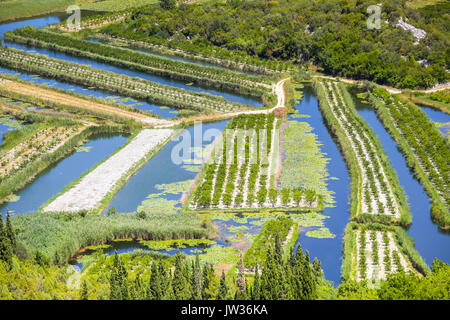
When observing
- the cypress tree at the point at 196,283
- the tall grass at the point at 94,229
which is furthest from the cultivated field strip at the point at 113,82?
the cypress tree at the point at 196,283

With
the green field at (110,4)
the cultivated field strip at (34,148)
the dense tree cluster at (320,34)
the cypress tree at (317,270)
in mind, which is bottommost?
the cypress tree at (317,270)

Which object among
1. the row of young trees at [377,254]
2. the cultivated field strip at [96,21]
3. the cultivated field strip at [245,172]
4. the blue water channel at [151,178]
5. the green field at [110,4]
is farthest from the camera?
the green field at [110,4]

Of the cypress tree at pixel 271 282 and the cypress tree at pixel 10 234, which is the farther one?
the cypress tree at pixel 10 234

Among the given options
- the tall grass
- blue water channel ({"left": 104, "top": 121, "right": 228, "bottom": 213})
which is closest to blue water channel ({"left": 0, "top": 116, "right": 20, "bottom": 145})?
blue water channel ({"left": 104, "top": 121, "right": 228, "bottom": 213})

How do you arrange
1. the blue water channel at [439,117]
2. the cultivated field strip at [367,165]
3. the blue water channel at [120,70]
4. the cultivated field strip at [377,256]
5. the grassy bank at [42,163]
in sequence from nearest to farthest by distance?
the cultivated field strip at [377,256]
the cultivated field strip at [367,165]
the grassy bank at [42,163]
the blue water channel at [439,117]
the blue water channel at [120,70]

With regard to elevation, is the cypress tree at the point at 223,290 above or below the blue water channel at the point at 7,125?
below

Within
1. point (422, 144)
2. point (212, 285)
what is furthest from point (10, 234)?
point (422, 144)

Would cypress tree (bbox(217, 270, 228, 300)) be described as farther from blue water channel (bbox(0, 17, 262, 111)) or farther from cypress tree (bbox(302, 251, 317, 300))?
blue water channel (bbox(0, 17, 262, 111))

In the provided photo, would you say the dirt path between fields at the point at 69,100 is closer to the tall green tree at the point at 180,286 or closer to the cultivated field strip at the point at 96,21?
the cultivated field strip at the point at 96,21
